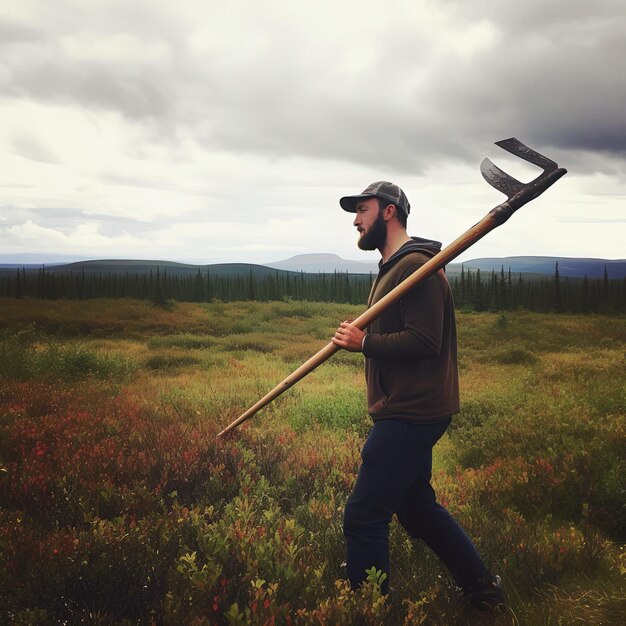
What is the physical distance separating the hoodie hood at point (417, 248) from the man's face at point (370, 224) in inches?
8.0

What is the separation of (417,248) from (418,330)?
54 cm

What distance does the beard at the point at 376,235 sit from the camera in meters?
3.34

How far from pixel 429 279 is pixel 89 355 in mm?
11164

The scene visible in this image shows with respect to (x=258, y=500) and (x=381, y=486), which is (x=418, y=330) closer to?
(x=381, y=486)

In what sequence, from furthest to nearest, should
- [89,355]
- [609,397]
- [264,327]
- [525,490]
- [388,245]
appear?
1. [264,327]
2. [89,355]
3. [609,397]
4. [525,490]
5. [388,245]

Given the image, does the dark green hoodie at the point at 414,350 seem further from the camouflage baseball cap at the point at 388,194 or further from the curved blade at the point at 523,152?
the curved blade at the point at 523,152

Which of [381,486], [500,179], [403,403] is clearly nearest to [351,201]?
[500,179]

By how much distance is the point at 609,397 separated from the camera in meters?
9.24

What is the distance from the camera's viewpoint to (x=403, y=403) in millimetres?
2975

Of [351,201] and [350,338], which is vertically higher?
[351,201]

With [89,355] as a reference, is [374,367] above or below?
above

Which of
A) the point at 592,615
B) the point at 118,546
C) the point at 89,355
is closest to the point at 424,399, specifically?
the point at 592,615

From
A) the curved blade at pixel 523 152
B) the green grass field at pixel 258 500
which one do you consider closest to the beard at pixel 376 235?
the curved blade at pixel 523 152

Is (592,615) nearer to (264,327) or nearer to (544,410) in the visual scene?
(544,410)
